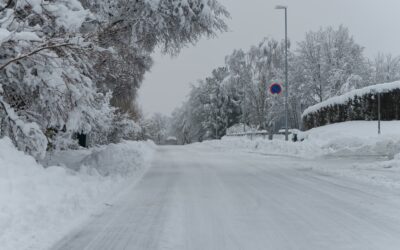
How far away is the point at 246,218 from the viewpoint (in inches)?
286

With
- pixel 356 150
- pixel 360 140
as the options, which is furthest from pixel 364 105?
pixel 356 150

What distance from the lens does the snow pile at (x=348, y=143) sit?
2052cm

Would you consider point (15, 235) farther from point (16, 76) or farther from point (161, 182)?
point (161, 182)

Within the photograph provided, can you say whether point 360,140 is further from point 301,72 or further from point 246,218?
point 301,72

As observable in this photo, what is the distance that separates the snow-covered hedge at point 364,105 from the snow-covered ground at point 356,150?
0.87m

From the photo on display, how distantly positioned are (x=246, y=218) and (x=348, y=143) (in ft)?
54.7

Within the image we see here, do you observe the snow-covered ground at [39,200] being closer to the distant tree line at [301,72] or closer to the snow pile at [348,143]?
the snow pile at [348,143]

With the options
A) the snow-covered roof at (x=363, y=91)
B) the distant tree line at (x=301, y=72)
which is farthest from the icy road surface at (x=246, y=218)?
the distant tree line at (x=301, y=72)

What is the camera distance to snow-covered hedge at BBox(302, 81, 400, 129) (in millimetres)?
27719

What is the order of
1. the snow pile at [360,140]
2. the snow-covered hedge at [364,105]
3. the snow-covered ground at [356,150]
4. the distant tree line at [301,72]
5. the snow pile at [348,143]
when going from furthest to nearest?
1. the distant tree line at [301,72]
2. the snow-covered hedge at [364,105]
3. the snow pile at [348,143]
4. the snow pile at [360,140]
5. the snow-covered ground at [356,150]

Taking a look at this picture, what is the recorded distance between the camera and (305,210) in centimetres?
791

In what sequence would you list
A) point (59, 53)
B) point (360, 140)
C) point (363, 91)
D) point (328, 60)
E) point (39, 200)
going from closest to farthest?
point (39, 200)
point (59, 53)
point (360, 140)
point (363, 91)
point (328, 60)

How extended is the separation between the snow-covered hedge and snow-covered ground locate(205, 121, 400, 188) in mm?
865

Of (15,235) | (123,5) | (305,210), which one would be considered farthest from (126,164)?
(15,235)
